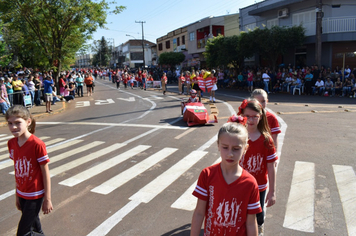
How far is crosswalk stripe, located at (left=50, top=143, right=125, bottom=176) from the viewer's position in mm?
6832

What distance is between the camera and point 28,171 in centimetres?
339

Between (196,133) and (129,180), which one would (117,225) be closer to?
(129,180)

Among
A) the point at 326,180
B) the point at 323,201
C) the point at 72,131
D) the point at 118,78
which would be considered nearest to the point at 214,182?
the point at 323,201

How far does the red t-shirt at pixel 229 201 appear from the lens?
2.36 meters

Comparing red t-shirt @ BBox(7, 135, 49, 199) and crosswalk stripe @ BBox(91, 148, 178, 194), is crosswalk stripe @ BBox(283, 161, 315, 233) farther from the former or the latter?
red t-shirt @ BBox(7, 135, 49, 199)

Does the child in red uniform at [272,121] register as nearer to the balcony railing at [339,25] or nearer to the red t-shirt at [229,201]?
the red t-shirt at [229,201]

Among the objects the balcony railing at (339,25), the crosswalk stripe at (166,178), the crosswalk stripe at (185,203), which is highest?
the balcony railing at (339,25)

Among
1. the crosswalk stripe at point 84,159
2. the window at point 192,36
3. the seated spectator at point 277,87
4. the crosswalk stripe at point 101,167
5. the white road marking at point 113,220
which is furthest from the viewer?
the window at point 192,36

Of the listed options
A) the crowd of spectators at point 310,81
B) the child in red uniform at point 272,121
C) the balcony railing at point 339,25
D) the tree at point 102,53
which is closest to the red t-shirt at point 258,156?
the child in red uniform at point 272,121

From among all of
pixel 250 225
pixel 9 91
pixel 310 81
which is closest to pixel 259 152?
pixel 250 225

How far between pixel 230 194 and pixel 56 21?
23713 millimetres

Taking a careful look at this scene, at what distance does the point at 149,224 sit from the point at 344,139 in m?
6.92

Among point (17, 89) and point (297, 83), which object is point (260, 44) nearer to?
point (297, 83)

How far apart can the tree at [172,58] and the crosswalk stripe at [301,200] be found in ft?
158
